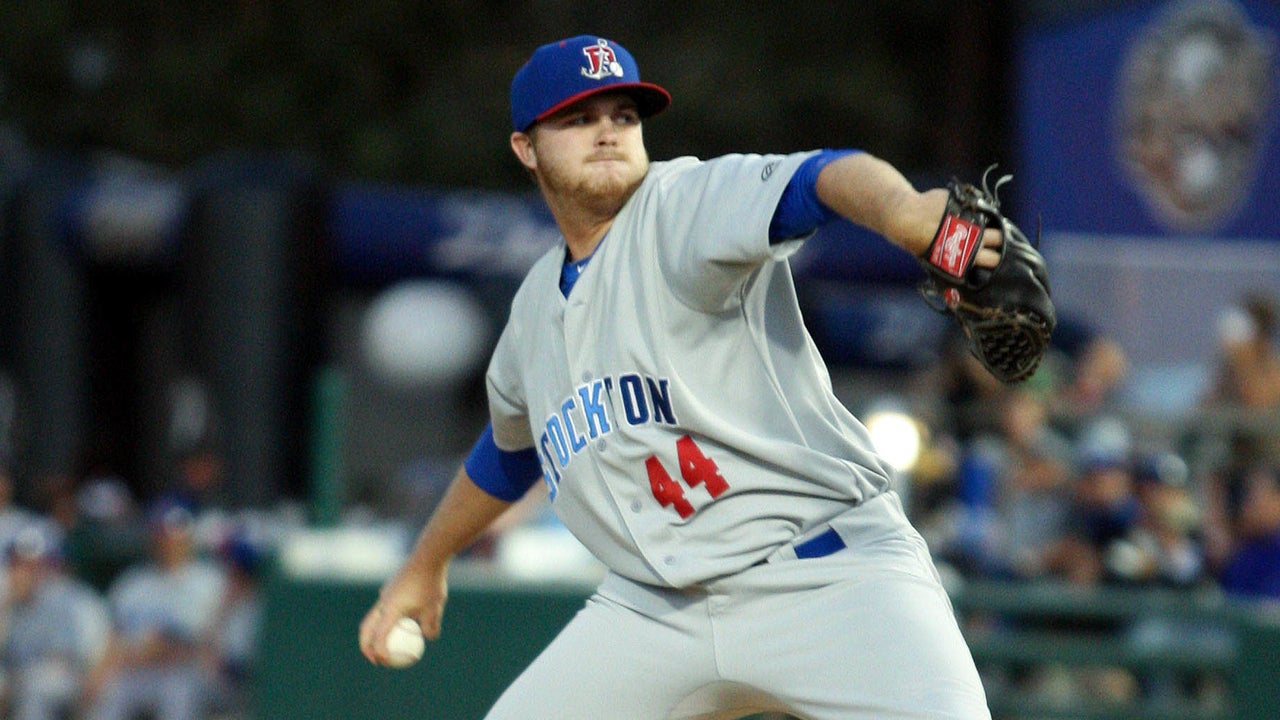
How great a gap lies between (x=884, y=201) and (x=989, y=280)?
22 centimetres

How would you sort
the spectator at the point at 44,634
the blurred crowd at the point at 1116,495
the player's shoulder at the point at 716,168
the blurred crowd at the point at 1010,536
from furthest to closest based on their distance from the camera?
1. the spectator at the point at 44,634
2. the blurred crowd at the point at 1010,536
3. the blurred crowd at the point at 1116,495
4. the player's shoulder at the point at 716,168

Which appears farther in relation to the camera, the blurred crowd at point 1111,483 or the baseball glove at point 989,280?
the blurred crowd at point 1111,483

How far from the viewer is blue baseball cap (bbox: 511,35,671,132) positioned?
11.8 feet

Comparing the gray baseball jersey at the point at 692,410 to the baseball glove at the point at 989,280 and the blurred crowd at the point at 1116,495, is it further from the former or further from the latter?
the blurred crowd at the point at 1116,495

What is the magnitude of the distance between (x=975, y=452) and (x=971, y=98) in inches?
422

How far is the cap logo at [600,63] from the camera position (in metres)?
3.61

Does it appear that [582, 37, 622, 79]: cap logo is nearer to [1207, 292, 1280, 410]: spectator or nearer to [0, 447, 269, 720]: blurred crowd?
[1207, 292, 1280, 410]: spectator

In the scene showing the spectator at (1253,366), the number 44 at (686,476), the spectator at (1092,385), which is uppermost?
the number 44 at (686,476)

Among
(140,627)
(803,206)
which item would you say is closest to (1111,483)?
(803,206)

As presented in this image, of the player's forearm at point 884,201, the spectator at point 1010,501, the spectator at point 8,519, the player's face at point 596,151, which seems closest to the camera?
the player's forearm at point 884,201

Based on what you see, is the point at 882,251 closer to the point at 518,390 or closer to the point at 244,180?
the point at 244,180

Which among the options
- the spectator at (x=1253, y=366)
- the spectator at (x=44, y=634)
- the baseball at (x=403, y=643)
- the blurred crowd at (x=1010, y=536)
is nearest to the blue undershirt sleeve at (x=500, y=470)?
the baseball at (x=403, y=643)

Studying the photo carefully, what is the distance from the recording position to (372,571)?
8094 millimetres

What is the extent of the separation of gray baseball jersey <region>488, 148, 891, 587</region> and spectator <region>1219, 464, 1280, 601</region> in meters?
4.05
